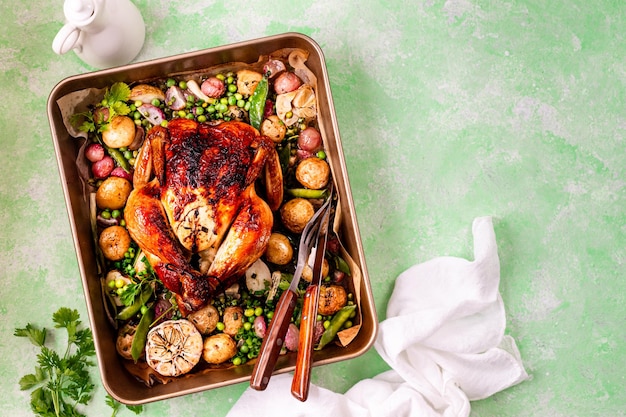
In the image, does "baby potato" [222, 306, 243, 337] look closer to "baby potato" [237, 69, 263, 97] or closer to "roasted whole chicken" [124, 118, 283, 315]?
"roasted whole chicken" [124, 118, 283, 315]

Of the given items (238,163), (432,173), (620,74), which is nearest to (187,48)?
(238,163)

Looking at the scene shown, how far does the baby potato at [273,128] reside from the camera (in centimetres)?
263

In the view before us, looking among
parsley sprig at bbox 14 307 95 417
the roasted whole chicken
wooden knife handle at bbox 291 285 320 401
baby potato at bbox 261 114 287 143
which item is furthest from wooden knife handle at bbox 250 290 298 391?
parsley sprig at bbox 14 307 95 417

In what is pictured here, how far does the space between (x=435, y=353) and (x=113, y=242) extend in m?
1.41

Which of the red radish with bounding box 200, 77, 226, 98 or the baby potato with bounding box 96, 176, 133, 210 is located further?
the red radish with bounding box 200, 77, 226, 98

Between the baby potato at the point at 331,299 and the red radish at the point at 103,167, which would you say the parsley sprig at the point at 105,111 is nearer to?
the red radish at the point at 103,167

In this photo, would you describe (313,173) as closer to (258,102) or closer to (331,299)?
(258,102)

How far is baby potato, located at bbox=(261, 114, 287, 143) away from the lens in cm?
263

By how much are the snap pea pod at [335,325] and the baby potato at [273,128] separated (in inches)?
29.5

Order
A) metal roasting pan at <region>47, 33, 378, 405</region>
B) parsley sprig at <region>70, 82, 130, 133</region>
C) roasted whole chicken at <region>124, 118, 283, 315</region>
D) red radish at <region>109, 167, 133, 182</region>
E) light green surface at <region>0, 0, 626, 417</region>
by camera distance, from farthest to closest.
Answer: light green surface at <region>0, 0, 626, 417</region>
red radish at <region>109, 167, 133, 182</region>
parsley sprig at <region>70, 82, 130, 133</region>
metal roasting pan at <region>47, 33, 378, 405</region>
roasted whole chicken at <region>124, 118, 283, 315</region>

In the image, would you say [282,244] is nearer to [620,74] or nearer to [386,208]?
[386,208]

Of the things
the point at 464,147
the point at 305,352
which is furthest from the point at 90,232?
the point at 464,147

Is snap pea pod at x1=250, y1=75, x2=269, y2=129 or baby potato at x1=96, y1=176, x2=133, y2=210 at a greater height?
snap pea pod at x1=250, y1=75, x2=269, y2=129

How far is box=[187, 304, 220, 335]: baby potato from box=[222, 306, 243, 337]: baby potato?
4 centimetres
